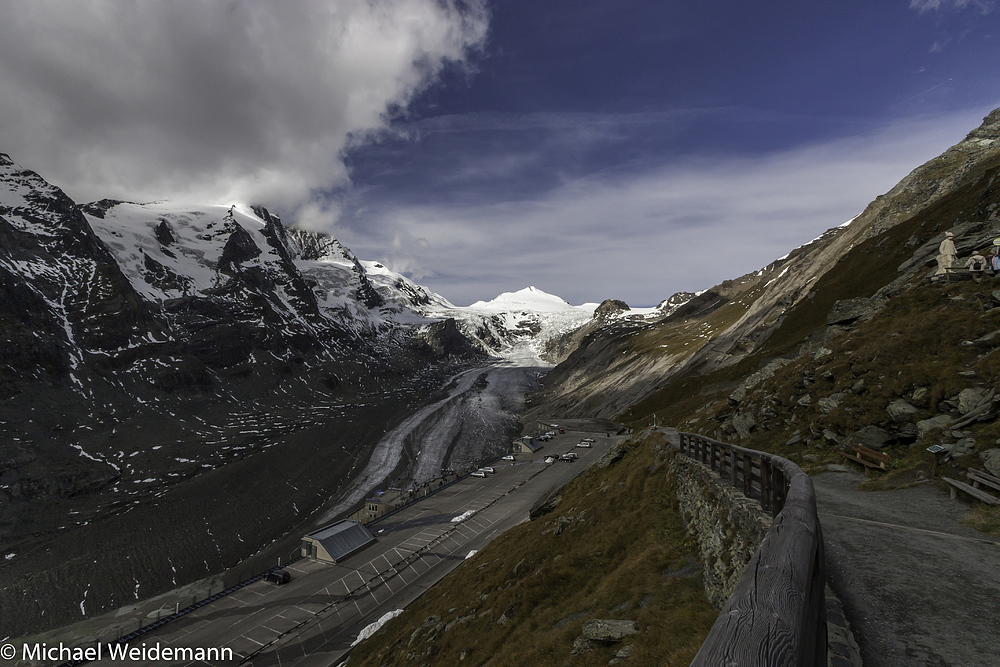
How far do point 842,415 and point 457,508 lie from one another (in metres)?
54.0

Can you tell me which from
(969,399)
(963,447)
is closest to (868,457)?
(963,447)

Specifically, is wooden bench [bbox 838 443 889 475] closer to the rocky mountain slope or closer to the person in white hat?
the person in white hat

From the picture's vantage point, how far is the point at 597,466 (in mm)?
34344

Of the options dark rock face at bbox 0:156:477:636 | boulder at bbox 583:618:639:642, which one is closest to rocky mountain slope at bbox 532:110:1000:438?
boulder at bbox 583:618:639:642

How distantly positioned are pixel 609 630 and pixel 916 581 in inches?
228

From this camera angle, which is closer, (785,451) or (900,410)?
(900,410)

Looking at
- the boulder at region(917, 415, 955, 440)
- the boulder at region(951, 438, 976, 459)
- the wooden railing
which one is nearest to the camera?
the wooden railing

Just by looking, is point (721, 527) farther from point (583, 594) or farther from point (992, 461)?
point (992, 461)

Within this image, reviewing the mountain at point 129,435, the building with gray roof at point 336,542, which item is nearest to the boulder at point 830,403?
the building with gray roof at point 336,542

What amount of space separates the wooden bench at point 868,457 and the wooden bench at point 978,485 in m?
2.80

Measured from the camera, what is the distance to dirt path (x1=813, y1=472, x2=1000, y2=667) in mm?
5059

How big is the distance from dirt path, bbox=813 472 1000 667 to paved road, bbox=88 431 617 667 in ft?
108

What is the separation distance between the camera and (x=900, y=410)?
1584cm

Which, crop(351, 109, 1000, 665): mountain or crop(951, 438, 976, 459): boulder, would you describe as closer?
crop(351, 109, 1000, 665): mountain
